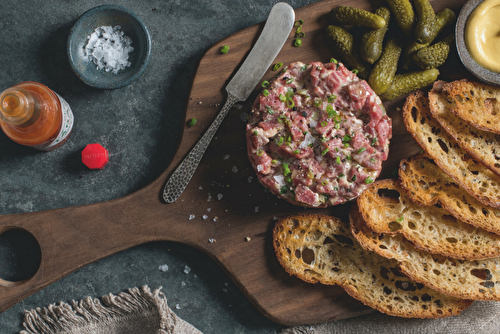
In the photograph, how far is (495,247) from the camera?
3.37m

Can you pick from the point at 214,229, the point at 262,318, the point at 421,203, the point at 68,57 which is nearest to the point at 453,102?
the point at 421,203

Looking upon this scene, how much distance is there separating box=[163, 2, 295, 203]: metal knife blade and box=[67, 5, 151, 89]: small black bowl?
35.7 inches

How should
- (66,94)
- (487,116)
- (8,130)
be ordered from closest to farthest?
(8,130), (487,116), (66,94)

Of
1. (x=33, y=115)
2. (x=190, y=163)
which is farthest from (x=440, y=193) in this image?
(x=33, y=115)

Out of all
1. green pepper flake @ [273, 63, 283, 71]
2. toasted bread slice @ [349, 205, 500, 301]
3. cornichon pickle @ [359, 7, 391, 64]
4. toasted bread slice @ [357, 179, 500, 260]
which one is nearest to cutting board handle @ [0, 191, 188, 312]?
green pepper flake @ [273, 63, 283, 71]

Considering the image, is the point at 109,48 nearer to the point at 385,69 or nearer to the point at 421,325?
the point at 385,69

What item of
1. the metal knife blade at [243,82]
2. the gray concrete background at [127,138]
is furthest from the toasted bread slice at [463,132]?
the gray concrete background at [127,138]

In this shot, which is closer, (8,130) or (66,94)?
(8,130)

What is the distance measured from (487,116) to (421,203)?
108 centimetres

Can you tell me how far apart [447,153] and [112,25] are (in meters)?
3.64

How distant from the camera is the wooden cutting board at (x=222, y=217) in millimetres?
3502

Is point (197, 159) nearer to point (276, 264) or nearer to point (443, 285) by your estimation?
point (276, 264)

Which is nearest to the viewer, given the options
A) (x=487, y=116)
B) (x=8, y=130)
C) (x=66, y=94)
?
(x=8, y=130)

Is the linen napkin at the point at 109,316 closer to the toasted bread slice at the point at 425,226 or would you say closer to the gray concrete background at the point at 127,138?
the gray concrete background at the point at 127,138
